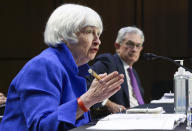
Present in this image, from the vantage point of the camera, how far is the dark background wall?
633 cm

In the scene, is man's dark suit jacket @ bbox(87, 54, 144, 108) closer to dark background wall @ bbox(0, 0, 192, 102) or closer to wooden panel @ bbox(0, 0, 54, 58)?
dark background wall @ bbox(0, 0, 192, 102)

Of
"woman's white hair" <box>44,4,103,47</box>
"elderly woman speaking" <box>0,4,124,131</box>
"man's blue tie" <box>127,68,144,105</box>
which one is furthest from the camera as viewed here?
"man's blue tie" <box>127,68,144,105</box>

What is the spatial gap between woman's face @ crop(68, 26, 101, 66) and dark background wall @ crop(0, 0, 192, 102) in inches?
166

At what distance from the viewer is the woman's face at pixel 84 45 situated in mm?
2082

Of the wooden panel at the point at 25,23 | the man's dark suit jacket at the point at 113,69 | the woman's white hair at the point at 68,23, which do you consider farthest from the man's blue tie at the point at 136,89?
the wooden panel at the point at 25,23

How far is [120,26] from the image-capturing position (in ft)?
21.1

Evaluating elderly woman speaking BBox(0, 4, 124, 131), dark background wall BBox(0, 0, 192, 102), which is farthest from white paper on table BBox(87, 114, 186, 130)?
dark background wall BBox(0, 0, 192, 102)

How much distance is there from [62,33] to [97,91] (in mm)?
445

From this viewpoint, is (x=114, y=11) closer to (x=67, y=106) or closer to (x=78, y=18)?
(x=78, y=18)

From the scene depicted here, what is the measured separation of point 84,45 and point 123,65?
7.00 ft

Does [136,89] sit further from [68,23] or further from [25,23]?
[25,23]

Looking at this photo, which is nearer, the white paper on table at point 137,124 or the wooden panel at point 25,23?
the white paper on table at point 137,124

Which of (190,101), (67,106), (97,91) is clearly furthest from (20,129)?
(190,101)

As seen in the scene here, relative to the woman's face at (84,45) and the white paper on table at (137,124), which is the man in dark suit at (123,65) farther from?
the white paper on table at (137,124)
